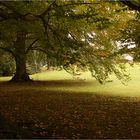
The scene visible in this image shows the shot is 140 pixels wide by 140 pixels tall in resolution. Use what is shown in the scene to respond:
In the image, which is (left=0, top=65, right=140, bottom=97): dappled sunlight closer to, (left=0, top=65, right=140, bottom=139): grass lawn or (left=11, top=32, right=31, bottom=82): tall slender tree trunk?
(left=11, top=32, right=31, bottom=82): tall slender tree trunk

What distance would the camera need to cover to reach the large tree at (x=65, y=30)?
14855 mm

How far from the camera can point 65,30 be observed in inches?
736

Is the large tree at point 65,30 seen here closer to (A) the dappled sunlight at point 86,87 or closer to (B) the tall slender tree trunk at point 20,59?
(B) the tall slender tree trunk at point 20,59

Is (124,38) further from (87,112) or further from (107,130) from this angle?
(107,130)

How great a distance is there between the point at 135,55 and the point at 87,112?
727 cm

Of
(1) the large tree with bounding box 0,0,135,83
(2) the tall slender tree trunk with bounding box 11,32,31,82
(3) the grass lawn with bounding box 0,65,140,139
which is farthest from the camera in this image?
(2) the tall slender tree trunk with bounding box 11,32,31,82

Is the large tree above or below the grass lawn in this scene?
above

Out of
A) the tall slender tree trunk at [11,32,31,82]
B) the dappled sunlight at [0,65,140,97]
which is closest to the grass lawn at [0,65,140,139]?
the dappled sunlight at [0,65,140,97]

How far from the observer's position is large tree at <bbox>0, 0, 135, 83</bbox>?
48.7 feet

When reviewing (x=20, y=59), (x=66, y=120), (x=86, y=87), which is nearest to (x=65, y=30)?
(x=66, y=120)

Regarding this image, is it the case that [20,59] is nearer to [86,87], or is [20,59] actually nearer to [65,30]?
[86,87]

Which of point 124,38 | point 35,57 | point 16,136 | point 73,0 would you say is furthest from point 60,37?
point 35,57

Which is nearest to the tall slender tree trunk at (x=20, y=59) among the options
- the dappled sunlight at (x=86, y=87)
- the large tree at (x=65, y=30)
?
the large tree at (x=65, y=30)

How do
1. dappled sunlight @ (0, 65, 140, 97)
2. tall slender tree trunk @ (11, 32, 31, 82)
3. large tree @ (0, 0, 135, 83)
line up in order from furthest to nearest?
tall slender tree trunk @ (11, 32, 31, 82)
dappled sunlight @ (0, 65, 140, 97)
large tree @ (0, 0, 135, 83)
